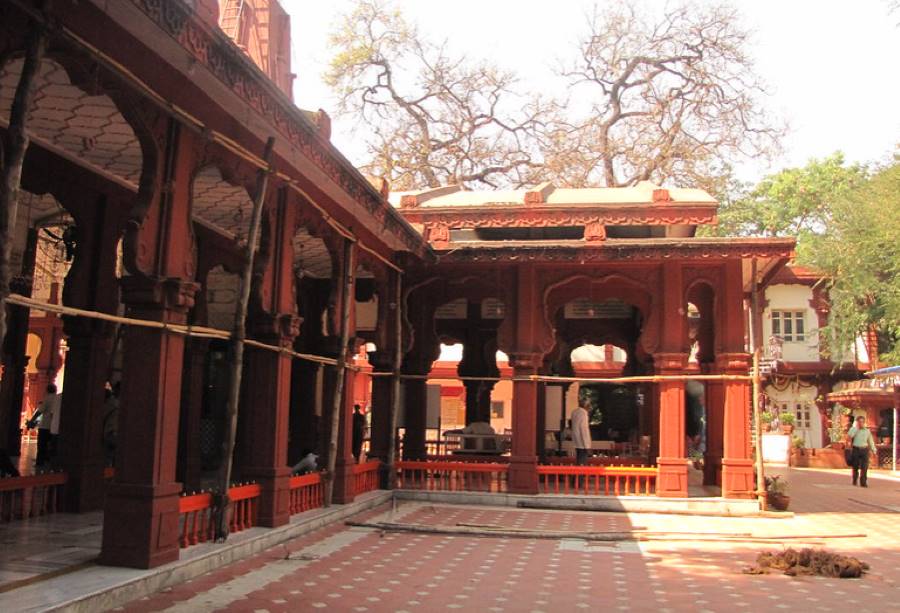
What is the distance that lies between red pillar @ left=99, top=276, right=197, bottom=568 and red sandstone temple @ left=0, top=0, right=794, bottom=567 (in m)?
0.02

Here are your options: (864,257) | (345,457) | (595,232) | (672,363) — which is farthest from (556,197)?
(864,257)

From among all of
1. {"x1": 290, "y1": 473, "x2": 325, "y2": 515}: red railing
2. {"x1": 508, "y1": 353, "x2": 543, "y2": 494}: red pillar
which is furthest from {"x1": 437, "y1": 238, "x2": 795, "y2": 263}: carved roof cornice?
{"x1": 290, "y1": 473, "x2": 325, "y2": 515}: red railing

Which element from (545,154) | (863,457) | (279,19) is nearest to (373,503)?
(279,19)

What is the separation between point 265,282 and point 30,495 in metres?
3.27

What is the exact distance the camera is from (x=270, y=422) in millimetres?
8773

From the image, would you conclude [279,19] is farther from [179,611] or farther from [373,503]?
[179,611]

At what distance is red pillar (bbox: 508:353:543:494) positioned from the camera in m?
12.9

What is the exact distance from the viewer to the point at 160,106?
20.4 ft

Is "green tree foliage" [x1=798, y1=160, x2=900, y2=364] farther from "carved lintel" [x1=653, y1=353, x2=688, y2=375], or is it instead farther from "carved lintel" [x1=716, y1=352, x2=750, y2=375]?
"carved lintel" [x1=653, y1=353, x2=688, y2=375]

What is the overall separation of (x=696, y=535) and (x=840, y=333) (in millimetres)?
20574

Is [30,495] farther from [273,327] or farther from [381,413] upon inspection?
[381,413]

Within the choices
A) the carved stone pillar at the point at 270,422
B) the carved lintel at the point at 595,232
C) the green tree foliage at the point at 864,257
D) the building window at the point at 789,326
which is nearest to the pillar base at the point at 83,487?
the carved stone pillar at the point at 270,422

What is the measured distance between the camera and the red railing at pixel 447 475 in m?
13.2

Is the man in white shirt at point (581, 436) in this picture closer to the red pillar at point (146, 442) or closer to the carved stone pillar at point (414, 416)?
the carved stone pillar at point (414, 416)
